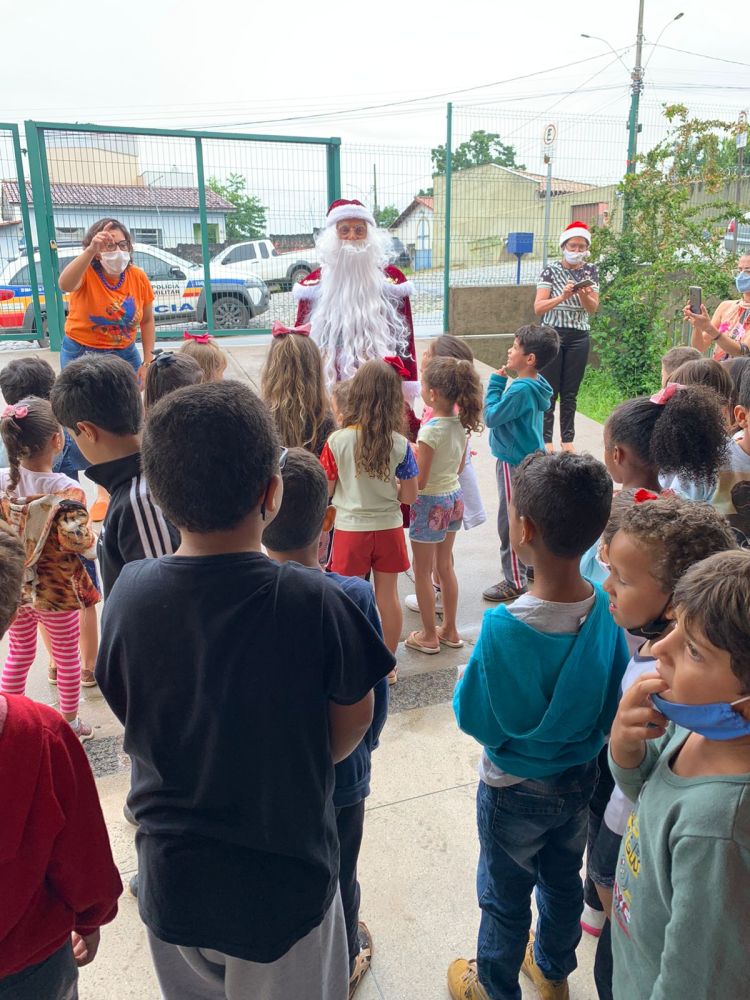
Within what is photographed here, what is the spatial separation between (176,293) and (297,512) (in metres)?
8.14

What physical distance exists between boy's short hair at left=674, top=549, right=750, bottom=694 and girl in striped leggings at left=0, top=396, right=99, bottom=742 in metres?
2.02

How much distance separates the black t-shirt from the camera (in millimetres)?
1126

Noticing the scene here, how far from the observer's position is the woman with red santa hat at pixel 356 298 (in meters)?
4.43

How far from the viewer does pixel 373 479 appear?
2.81 metres

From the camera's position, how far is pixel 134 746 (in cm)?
120

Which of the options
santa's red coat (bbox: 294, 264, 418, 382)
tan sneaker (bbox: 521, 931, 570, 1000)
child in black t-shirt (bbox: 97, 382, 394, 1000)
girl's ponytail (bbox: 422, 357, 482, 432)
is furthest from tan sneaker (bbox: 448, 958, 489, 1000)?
santa's red coat (bbox: 294, 264, 418, 382)

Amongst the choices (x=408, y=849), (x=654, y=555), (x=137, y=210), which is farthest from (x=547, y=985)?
(x=137, y=210)

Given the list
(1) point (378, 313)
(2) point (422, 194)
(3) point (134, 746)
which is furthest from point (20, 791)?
(2) point (422, 194)

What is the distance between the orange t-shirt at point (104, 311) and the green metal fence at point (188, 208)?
4087 millimetres

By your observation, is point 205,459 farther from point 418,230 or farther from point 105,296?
point 418,230

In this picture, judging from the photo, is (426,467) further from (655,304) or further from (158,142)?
(158,142)

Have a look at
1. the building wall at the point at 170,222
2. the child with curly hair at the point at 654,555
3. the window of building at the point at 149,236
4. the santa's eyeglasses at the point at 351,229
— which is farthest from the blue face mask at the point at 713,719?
the window of building at the point at 149,236

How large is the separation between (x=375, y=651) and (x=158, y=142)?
869 centimetres

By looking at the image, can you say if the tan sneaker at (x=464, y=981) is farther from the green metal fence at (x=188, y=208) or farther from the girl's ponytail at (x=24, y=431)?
the green metal fence at (x=188, y=208)
